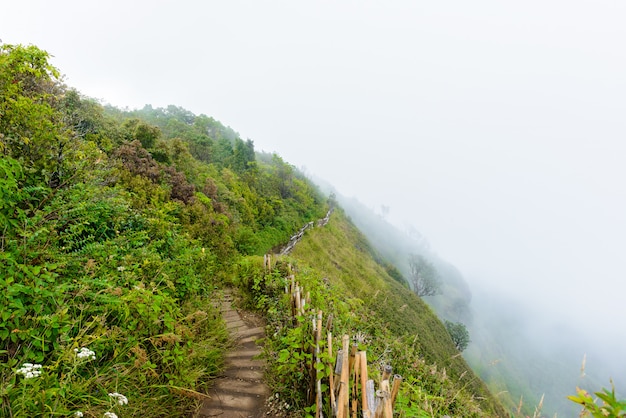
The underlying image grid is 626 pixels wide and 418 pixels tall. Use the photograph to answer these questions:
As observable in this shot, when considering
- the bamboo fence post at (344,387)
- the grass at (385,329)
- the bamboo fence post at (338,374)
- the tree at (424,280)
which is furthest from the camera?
the tree at (424,280)

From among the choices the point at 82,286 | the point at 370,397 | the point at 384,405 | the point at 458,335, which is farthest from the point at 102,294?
the point at 458,335

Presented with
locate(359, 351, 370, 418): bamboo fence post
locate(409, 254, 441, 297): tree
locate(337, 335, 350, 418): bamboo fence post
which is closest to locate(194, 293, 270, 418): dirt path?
locate(337, 335, 350, 418): bamboo fence post

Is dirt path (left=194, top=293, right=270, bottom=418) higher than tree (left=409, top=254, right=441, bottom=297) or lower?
higher

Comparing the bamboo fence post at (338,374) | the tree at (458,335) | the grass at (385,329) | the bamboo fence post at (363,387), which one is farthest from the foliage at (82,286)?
the tree at (458,335)

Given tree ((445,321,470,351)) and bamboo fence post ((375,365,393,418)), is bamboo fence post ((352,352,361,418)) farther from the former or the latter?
tree ((445,321,470,351))

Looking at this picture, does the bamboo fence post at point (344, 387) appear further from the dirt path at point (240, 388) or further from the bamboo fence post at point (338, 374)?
the dirt path at point (240, 388)

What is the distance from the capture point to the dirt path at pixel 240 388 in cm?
441

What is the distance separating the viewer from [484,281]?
13900cm

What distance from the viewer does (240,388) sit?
491 cm

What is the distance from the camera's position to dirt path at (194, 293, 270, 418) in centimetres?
441

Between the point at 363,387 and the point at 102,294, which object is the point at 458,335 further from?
the point at 102,294

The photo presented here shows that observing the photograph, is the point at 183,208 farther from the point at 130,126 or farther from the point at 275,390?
the point at 275,390

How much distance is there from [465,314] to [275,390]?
8661 cm

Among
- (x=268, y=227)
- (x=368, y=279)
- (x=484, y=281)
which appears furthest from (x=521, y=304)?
(x=268, y=227)
